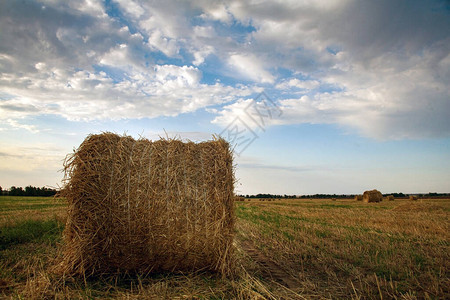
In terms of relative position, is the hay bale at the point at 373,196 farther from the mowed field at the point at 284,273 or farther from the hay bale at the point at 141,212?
the hay bale at the point at 141,212

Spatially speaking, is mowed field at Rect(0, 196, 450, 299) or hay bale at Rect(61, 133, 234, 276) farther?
hay bale at Rect(61, 133, 234, 276)

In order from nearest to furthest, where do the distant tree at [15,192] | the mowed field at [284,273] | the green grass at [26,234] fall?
the mowed field at [284,273] → the green grass at [26,234] → the distant tree at [15,192]

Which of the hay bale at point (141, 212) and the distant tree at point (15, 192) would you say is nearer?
the hay bale at point (141, 212)

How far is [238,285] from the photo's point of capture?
4355 mm

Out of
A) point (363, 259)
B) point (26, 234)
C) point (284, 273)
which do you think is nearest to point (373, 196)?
point (363, 259)

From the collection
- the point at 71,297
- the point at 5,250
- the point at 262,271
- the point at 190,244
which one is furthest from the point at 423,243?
the point at 5,250

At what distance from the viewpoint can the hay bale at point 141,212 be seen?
4797mm

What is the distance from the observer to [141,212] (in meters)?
4.85

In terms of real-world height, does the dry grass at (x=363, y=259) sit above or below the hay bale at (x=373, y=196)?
below

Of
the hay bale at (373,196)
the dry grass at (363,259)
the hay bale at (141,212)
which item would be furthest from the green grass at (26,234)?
the hay bale at (373,196)

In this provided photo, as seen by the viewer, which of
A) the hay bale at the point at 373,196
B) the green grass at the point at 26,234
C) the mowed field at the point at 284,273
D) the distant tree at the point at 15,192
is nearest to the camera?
the mowed field at the point at 284,273

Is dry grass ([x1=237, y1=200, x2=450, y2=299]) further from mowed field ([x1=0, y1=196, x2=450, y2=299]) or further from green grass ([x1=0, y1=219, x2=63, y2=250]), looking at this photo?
green grass ([x1=0, y1=219, x2=63, y2=250])

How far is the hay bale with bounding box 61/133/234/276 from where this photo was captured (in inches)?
189

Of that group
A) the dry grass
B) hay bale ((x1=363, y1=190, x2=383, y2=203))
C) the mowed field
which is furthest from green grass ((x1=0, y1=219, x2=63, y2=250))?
hay bale ((x1=363, y1=190, x2=383, y2=203))
